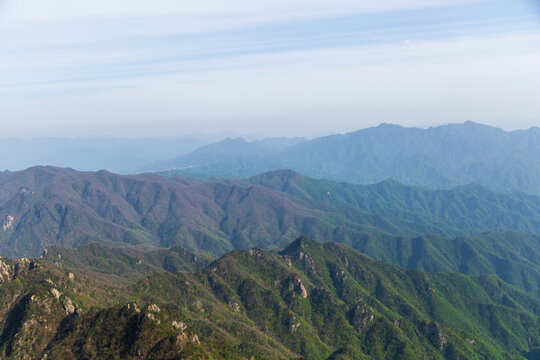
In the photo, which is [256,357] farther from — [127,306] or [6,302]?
[6,302]

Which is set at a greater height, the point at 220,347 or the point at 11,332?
the point at 11,332

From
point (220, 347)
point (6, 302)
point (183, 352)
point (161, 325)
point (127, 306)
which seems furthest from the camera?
point (6, 302)

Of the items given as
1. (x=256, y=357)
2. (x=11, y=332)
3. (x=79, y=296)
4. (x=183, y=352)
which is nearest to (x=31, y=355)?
(x=11, y=332)

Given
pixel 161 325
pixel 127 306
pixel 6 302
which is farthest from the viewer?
pixel 6 302

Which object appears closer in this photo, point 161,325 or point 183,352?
point 183,352

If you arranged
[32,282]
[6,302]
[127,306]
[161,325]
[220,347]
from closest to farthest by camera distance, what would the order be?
[161,325], [127,306], [220,347], [6,302], [32,282]

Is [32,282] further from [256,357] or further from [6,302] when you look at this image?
[256,357]


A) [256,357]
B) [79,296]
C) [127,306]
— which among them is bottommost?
[256,357]

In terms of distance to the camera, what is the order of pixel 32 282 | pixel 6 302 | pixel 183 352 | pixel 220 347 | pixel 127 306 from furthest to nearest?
pixel 32 282, pixel 6 302, pixel 220 347, pixel 127 306, pixel 183 352

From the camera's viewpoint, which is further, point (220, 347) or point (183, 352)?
point (220, 347)

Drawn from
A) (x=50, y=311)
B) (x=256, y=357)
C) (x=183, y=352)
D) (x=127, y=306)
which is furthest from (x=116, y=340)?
(x=256, y=357)

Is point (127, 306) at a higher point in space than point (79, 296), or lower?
higher
